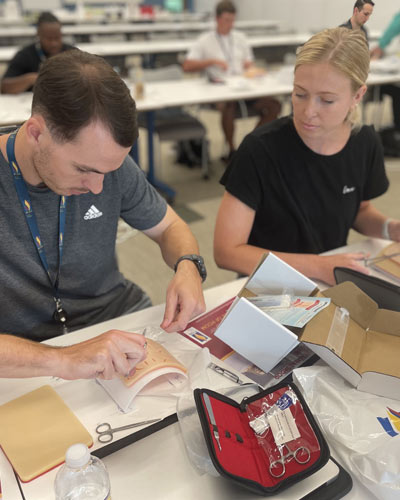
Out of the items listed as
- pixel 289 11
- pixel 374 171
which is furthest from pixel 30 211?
pixel 289 11

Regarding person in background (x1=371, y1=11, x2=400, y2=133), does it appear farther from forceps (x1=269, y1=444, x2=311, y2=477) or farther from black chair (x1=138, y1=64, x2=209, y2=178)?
forceps (x1=269, y1=444, x2=311, y2=477)

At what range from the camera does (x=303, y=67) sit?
4.31ft

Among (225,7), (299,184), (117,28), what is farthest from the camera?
(117,28)

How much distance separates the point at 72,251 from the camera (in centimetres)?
125

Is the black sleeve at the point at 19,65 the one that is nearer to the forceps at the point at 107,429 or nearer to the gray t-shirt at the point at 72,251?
the gray t-shirt at the point at 72,251

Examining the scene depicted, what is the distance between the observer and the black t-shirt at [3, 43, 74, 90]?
143 inches

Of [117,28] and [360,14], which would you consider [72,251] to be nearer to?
[360,14]

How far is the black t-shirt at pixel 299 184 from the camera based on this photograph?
1.47 meters

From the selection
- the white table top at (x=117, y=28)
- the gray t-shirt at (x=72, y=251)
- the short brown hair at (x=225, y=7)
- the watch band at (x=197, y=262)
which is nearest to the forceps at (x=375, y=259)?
the watch band at (x=197, y=262)

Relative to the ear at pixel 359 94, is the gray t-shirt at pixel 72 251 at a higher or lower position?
lower

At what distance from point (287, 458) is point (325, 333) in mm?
275

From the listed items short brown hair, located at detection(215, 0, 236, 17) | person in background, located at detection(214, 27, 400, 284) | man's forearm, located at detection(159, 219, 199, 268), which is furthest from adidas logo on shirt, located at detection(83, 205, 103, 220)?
short brown hair, located at detection(215, 0, 236, 17)

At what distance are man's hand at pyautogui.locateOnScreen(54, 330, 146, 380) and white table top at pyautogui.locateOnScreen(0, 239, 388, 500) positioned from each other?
0.19ft

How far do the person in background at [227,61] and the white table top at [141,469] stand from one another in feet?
12.3
